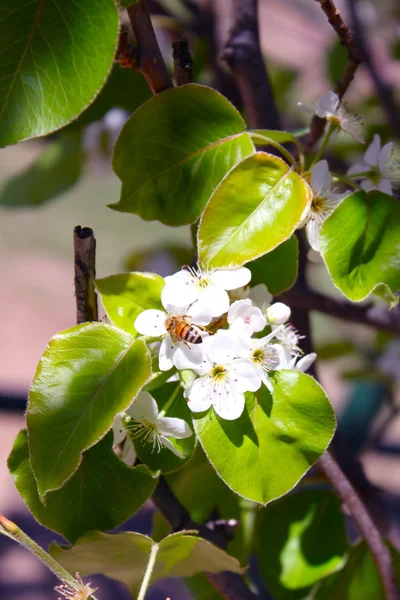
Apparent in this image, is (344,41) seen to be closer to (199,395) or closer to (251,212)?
(251,212)

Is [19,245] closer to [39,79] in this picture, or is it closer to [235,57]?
[235,57]

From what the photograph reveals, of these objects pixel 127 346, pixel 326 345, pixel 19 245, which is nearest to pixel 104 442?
pixel 127 346

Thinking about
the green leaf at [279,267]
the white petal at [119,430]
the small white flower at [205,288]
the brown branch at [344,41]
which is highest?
the brown branch at [344,41]

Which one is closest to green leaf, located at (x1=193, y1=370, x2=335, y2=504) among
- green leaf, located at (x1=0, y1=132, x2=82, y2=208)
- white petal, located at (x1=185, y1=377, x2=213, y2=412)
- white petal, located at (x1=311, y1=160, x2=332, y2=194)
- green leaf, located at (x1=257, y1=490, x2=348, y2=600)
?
white petal, located at (x1=185, y1=377, x2=213, y2=412)

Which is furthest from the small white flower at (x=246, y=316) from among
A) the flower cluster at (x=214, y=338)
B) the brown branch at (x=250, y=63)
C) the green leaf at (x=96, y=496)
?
the brown branch at (x=250, y=63)

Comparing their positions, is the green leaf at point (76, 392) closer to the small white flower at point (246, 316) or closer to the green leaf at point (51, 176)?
the small white flower at point (246, 316)

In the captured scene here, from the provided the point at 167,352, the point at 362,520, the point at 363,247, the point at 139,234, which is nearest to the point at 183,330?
the point at 167,352

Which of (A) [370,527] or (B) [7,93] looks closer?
(B) [7,93]
